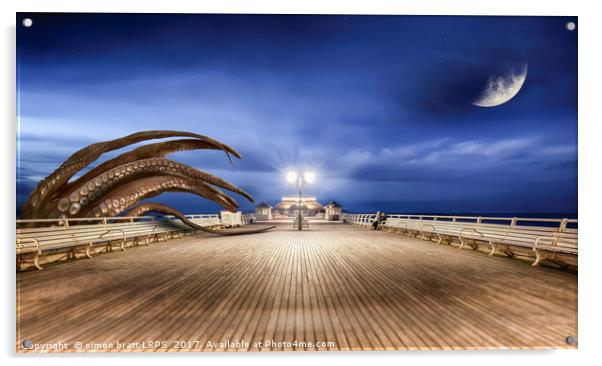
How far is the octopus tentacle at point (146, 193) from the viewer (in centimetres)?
999

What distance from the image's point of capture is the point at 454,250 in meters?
8.91

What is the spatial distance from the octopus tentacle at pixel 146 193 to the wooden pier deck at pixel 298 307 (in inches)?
153

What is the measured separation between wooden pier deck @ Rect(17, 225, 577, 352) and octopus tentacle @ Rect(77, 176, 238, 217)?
3.89m

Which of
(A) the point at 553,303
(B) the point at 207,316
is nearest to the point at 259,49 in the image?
(B) the point at 207,316

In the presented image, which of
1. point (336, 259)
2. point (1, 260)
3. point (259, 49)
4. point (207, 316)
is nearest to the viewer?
point (207, 316)

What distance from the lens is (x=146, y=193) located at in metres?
11.4

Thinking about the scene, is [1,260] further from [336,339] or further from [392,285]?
[392,285]

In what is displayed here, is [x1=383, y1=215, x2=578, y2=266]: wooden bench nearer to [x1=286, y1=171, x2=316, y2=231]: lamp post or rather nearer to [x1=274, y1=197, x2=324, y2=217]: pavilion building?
[x1=286, y1=171, x2=316, y2=231]: lamp post

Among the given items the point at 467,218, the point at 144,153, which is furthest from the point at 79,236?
the point at 467,218

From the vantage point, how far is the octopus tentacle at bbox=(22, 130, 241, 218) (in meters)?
8.72

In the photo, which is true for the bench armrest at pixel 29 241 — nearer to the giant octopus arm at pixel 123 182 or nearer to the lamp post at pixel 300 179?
the giant octopus arm at pixel 123 182

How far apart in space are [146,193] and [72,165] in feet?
8.33

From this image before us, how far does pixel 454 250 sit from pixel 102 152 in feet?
39.6

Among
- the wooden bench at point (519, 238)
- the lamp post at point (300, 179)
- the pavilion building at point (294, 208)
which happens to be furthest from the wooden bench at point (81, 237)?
the pavilion building at point (294, 208)
